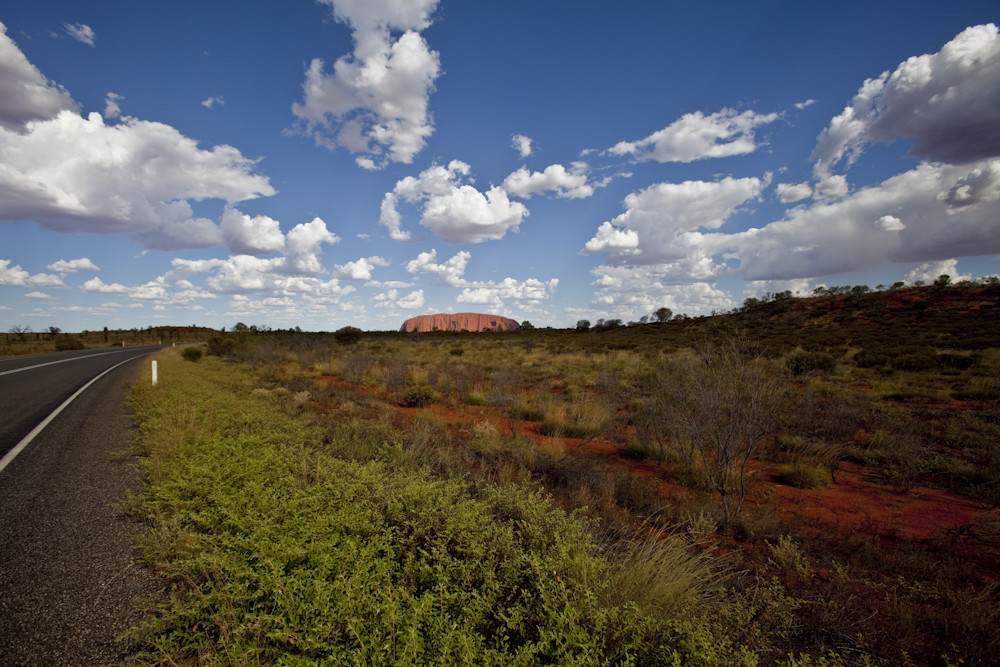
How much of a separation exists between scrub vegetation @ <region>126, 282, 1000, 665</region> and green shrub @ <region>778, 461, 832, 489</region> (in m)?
0.04

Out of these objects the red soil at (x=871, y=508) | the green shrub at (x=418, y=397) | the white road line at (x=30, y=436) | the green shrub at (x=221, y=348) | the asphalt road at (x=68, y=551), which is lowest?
the red soil at (x=871, y=508)

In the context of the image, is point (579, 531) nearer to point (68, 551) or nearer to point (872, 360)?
point (68, 551)

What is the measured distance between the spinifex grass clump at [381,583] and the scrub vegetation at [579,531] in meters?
0.02

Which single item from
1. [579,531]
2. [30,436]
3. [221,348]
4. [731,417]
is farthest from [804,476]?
[221,348]

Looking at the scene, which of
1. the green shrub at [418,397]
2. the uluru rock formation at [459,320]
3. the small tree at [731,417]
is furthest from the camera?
the uluru rock formation at [459,320]

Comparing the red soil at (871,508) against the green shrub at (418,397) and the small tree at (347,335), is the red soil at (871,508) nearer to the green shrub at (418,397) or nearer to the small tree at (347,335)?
the green shrub at (418,397)

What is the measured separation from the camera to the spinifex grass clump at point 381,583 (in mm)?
2262

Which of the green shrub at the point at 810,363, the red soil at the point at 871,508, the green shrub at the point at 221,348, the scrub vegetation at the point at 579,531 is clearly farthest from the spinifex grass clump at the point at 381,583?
the green shrub at the point at 221,348

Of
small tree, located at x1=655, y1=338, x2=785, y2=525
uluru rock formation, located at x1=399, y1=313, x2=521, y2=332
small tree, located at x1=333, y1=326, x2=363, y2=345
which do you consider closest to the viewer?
Answer: small tree, located at x1=655, y1=338, x2=785, y2=525

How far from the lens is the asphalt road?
2521 millimetres

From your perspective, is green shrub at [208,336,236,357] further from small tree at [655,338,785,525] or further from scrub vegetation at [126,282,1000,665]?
small tree at [655,338,785,525]

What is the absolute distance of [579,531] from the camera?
3287mm

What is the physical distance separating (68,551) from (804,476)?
9.02 m

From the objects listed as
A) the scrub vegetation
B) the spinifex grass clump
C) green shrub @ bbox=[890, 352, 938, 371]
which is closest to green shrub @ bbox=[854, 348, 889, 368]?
green shrub @ bbox=[890, 352, 938, 371]
